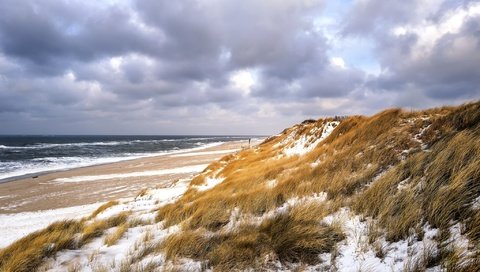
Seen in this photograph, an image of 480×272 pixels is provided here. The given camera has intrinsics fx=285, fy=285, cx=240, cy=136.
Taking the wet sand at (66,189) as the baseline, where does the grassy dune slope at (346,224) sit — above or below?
above

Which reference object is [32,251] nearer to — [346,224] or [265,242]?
[265,242]

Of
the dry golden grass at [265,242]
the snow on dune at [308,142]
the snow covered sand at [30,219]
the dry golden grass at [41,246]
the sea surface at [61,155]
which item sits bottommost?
the snow covered sand at [30,219]

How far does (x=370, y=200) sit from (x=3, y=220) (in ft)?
53.4

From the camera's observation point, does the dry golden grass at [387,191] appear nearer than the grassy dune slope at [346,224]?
No

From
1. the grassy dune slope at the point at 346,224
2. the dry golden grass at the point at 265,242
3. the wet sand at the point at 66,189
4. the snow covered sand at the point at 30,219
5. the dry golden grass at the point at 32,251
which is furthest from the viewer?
the wet sand at the point at 66,189

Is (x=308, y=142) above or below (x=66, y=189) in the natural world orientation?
above

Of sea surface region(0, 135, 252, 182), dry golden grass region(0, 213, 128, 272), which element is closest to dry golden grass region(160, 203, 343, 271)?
dry golden grass region(0, 213, 128, 272)

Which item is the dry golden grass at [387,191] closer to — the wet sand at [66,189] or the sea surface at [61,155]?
the wet sand at [66,189]

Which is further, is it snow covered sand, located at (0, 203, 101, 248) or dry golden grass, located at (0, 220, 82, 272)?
snow covered sand, located at (0, 203, 101, 248)

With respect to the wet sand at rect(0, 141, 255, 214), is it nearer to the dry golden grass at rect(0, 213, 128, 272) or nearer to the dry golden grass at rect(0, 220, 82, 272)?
the dry golden grass at rect(0, 213, 128, 272)

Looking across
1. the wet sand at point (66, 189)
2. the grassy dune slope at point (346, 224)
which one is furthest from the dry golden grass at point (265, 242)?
the wet sand at point (66, 189)

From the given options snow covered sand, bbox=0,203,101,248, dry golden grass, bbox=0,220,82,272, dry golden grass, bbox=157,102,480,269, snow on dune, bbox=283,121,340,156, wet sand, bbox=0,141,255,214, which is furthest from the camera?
wet sand, bbox=0,141,255,214

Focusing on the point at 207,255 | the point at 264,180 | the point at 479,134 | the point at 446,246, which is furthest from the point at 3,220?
the point at 479,134

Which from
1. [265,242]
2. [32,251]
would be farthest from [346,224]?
[32,251]
